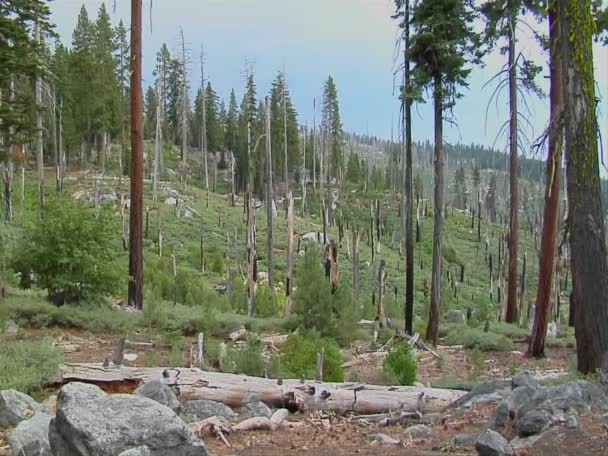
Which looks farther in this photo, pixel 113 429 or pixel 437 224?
pixel 437 224

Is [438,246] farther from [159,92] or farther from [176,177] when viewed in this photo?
[176,177]

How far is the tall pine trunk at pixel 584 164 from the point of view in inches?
305

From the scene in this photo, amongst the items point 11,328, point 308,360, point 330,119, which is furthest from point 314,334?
point 330,119

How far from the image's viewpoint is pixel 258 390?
8023mm

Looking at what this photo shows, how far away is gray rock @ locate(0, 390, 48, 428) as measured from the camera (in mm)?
6230

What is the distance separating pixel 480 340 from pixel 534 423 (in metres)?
10.9

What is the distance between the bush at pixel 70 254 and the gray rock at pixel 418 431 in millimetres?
8554

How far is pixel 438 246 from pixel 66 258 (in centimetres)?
902

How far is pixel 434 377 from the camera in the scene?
12.4 metres

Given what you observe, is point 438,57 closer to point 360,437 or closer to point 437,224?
point 437,224

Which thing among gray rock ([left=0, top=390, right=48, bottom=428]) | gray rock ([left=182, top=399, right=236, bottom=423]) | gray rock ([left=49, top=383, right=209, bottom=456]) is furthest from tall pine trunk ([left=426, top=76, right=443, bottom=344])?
gray rock ([left=49, top=383, right=209, bottom=456])

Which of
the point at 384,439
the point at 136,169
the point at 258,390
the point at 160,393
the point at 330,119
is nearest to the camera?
the point at 384,439

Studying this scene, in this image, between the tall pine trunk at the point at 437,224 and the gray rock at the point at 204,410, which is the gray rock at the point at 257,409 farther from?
the tall pine trunk at the point at 437,224

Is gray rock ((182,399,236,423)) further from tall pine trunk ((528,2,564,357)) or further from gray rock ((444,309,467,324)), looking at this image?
gray rock ((444,309,467,324))
